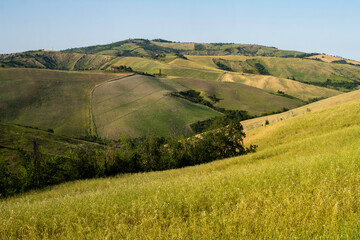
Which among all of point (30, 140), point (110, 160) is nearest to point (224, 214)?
point (110, 160)

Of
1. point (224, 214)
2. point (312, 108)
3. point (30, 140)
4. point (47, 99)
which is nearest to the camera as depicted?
point (224, 214)

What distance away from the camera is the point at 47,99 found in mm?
114812

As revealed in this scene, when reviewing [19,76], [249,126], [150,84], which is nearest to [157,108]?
[150,84]

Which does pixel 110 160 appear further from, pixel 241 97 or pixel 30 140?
pixel 241 97

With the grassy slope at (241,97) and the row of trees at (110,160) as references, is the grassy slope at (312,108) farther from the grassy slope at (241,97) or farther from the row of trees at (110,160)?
the grassy slope at (241,97)

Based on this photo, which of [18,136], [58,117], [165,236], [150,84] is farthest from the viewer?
[150,84]

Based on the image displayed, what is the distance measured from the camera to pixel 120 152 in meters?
34.9

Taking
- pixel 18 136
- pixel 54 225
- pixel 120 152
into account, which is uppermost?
pixel 54 225

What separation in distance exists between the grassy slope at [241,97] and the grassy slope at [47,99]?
67.2 m

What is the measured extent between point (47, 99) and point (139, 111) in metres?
43.9

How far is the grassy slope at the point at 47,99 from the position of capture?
Answer: 316 feet

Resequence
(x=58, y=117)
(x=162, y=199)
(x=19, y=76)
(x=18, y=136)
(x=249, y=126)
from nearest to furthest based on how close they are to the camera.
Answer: (x=162, y=199) < (x=18, y=136) < (x=249, y=126) < (x=58, y=117) < (x=19, y=76)

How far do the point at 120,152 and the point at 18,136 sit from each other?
4552 cm

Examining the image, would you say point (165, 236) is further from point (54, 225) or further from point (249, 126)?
point (249, 126)
